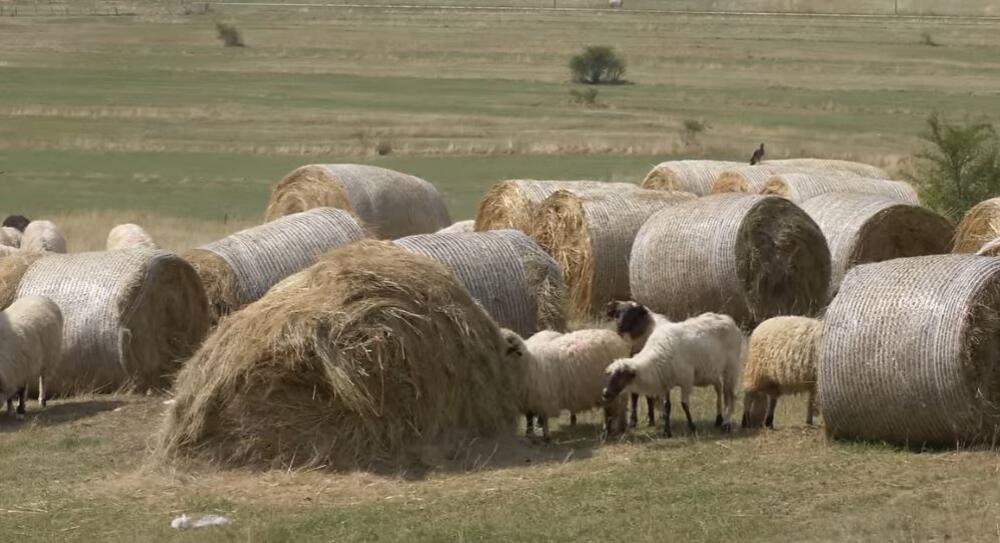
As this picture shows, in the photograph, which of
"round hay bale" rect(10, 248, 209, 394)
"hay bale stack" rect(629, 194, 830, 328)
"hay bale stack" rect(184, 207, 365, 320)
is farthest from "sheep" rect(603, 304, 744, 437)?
"round hay bale" rect(10, 248, 209, 394)

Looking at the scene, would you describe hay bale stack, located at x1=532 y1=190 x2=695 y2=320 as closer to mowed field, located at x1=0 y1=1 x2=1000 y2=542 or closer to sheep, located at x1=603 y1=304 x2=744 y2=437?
mowed field, located at x1=0 y1=1 x2=1000 y2=542

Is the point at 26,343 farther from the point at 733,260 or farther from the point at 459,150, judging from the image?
the point at 459,150

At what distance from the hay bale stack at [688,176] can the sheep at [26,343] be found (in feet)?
44.4

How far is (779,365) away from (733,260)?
18.7 feet

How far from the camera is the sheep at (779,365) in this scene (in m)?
14.6

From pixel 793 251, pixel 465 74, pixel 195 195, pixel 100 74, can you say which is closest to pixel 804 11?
pixel 465 74

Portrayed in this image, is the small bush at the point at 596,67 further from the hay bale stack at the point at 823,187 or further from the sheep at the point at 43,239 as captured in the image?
the sheep at the point at 43,239

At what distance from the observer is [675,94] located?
76.8 meters

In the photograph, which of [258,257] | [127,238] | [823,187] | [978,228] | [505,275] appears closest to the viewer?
[505,275]

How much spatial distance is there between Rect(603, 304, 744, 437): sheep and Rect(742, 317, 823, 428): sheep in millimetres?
279

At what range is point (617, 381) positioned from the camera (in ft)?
46.8

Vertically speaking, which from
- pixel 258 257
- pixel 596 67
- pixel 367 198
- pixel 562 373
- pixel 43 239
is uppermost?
pixel 596 67

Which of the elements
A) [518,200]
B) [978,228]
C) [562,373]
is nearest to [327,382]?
[562,373]

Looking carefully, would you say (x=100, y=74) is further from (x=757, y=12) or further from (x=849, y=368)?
(x=757, y=12)
